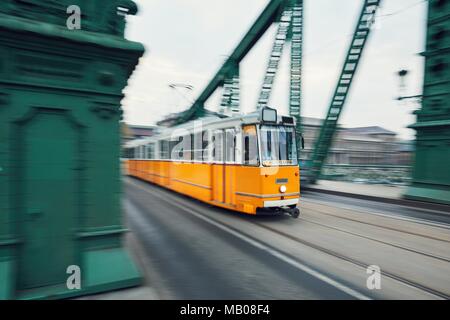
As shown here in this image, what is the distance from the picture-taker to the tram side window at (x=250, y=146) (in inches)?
309

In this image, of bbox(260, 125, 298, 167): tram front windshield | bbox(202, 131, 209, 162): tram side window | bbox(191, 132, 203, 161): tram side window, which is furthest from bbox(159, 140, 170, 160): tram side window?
bbox(260, 125, 298, 167): tram front windshield

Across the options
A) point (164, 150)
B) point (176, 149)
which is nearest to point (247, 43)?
point (164, 150)

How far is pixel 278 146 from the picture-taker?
26.4ft

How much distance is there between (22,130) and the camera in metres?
3.66

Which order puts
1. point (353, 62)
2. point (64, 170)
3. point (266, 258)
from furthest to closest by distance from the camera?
point (353, 62)
point (266, 258)
point (64, 170)

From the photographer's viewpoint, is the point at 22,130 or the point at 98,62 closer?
the point at 22,130

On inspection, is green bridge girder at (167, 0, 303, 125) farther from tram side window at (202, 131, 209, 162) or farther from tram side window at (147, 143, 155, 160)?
tram side window at (202, 131, 209, 162)

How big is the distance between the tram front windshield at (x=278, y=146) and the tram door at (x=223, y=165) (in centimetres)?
111

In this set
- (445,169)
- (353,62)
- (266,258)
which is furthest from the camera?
(353,62)

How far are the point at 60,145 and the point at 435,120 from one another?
42.9 feet
